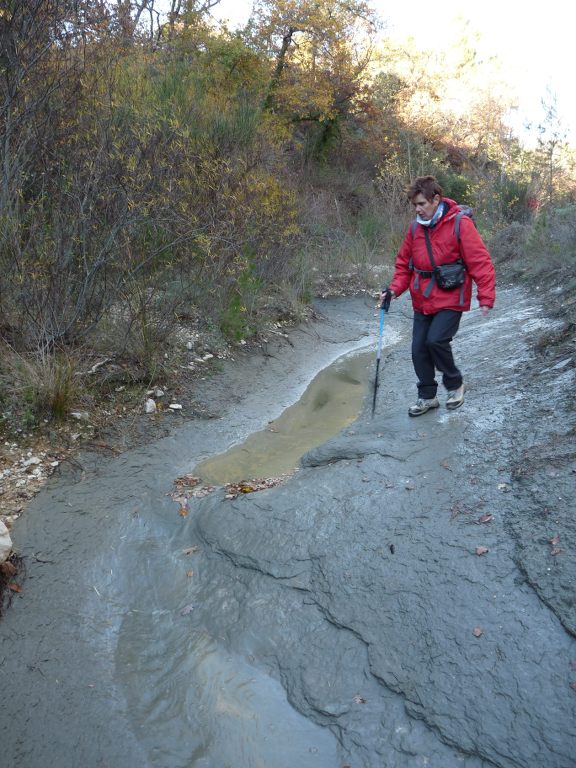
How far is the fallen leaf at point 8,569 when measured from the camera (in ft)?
11.4

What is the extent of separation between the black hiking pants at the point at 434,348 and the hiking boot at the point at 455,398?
5 cm

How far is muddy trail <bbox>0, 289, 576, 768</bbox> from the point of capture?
2.49m

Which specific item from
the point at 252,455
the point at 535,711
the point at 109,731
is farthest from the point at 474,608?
the point at 252,455

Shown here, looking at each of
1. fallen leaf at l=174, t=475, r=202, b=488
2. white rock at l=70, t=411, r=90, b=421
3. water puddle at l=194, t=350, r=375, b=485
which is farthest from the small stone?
water puddle at l=194, t=350, r=375, b=485

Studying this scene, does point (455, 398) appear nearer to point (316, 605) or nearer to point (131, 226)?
point (316, 605)

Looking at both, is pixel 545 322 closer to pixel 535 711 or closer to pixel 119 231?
pixel 119 231

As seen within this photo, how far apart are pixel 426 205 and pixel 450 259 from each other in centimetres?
46

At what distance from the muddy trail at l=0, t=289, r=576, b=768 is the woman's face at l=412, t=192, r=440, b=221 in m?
1.68

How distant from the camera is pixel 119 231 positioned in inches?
213

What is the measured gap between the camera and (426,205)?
175 inches

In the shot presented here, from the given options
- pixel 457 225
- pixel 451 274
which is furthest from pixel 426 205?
pixel 451 274

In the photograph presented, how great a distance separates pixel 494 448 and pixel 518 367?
194 cm

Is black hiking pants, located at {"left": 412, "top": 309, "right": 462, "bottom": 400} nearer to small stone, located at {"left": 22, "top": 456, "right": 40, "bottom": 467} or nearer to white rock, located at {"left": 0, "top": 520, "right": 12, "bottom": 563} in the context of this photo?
small stone, located at {"left": 22, "top": 456, "right": 40, "bottom": 467}

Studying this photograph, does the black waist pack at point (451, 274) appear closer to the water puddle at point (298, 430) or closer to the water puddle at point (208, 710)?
the water puddle at point (298, 430)
